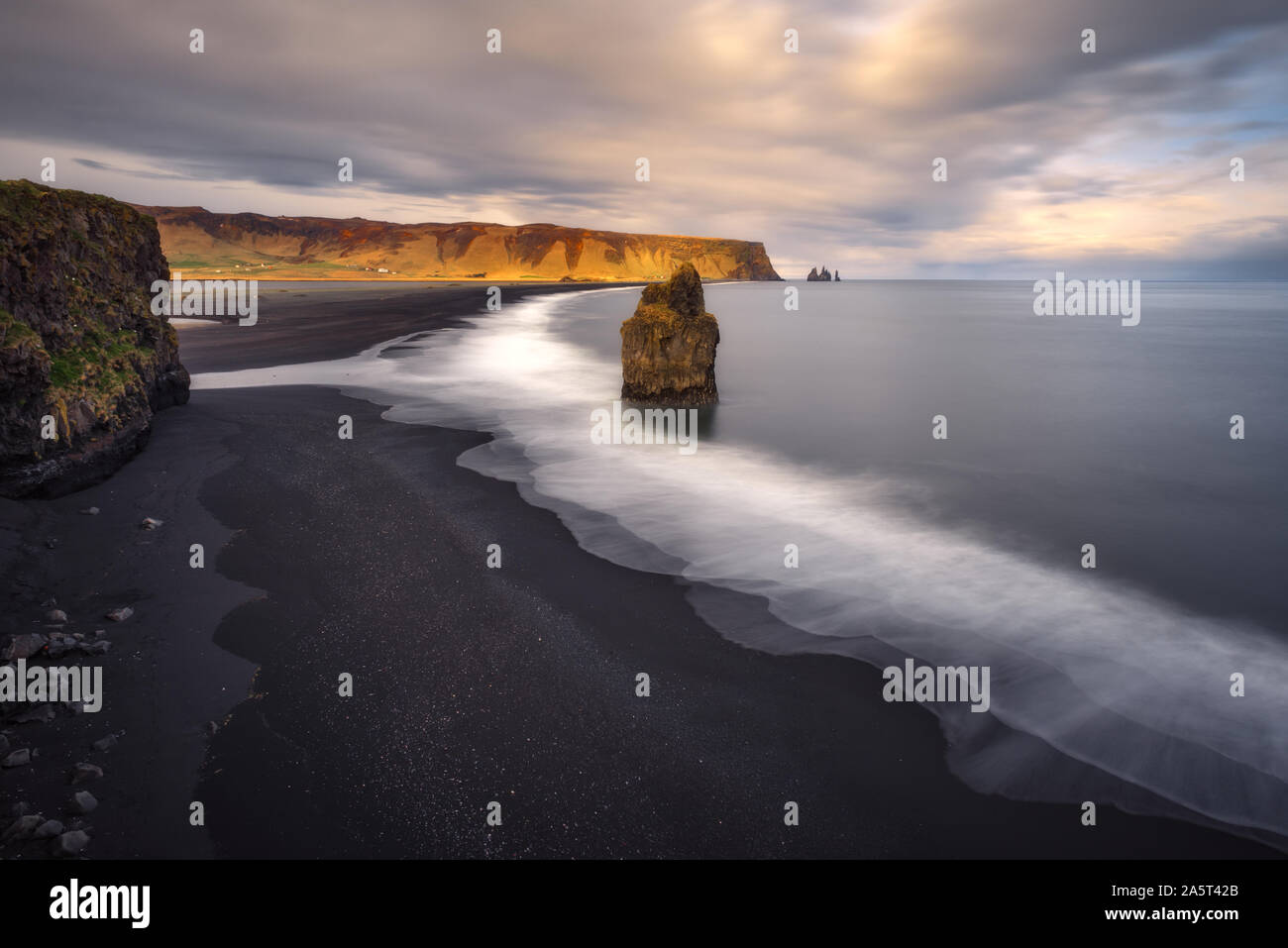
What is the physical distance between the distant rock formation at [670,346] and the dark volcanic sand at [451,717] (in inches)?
415

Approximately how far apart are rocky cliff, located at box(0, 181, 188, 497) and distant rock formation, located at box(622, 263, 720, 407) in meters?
12.6

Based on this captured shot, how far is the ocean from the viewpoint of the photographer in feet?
20.3

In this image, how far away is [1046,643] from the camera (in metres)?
7.85

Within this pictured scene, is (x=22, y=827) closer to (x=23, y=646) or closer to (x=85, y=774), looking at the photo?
(x=85, y=774)

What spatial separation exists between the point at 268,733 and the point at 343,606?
2.30 m

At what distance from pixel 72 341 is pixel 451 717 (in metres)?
12.7

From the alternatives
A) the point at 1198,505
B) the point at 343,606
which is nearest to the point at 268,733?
the point at 343,606

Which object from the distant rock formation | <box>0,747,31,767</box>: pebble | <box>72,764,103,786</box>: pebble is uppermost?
the distant rock formation

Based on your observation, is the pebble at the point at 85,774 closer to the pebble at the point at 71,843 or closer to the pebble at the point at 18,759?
the pebble at the point at 18,759

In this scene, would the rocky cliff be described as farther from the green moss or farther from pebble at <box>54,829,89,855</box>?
pebble at <box>54,829,89,855</box>

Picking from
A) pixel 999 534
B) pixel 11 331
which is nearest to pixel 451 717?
pixel 999 534

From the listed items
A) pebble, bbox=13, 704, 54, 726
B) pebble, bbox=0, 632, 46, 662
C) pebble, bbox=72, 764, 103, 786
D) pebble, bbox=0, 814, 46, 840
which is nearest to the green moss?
pebble, bbox=0, 632, 46, 662

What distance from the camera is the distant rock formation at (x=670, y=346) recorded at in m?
19.8
